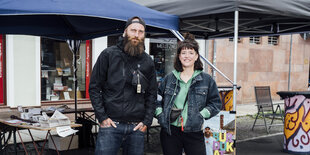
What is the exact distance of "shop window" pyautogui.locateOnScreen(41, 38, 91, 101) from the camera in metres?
9.75

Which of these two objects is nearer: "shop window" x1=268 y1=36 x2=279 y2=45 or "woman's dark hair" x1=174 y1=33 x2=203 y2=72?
"woman's dark hair" x1=174 y1=33 x2=203 y2=72

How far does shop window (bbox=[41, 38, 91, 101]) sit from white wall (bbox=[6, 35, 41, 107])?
35 centimetres

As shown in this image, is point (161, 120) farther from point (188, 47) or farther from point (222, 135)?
point (222, 135)

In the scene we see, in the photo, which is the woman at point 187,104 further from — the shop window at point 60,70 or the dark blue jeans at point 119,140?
the shop window at point 60,70

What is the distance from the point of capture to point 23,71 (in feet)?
29.8

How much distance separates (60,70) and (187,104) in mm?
7405

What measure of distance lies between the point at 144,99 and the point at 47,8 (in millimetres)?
1736

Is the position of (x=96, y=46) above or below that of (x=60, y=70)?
above

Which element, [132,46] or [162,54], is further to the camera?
[162,54]

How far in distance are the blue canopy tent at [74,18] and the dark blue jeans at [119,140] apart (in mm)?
1744

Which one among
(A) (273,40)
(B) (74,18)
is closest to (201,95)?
(B) (74,18)

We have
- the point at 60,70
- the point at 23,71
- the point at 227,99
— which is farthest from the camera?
the point at 60,70

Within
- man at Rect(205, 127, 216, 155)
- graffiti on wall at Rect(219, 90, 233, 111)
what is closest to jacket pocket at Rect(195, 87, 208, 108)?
man at Rect(205, 127, 216, 155)

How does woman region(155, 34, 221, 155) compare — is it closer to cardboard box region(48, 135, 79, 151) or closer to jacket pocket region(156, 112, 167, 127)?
jacket pocket region(156, 112, 167, 127)
